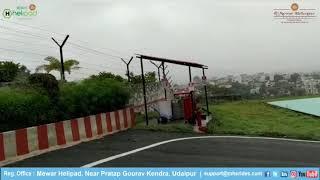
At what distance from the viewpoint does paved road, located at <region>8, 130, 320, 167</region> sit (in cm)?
1443

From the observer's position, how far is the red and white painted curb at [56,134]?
15789 mm

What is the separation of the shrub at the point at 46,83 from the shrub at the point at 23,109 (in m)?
0.55

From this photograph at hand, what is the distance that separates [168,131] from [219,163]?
8.96 metres

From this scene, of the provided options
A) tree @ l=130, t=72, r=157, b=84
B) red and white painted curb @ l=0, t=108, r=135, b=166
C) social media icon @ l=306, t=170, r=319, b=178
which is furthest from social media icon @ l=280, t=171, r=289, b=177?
tree @ l=130, t=72, r=157, b=84

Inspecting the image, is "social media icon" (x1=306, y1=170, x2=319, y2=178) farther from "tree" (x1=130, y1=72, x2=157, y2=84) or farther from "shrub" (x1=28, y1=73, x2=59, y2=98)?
"tree" (x1=130, y1=72, x2=157, y2=84)

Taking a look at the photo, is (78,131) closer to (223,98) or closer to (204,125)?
(204,125)

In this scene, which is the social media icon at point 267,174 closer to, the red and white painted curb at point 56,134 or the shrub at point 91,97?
the red and white painted curb at point 56,134

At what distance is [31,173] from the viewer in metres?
10.7

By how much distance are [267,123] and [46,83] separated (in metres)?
12.3

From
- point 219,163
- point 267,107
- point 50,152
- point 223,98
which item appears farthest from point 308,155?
point 223,98

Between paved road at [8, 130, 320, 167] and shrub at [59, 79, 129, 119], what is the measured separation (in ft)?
6.79

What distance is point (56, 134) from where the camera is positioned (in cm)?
1823

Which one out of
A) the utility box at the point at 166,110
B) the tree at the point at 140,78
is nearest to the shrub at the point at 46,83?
the utility box at the point at 166,110

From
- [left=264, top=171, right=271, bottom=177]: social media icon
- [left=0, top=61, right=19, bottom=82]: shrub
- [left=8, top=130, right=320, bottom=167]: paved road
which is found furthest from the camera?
[left=0, top=61, right=19, bottom=82]: shrub
